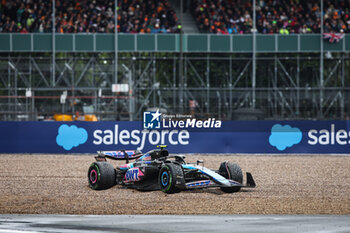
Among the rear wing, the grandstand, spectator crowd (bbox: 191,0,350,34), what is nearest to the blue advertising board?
the rear wing

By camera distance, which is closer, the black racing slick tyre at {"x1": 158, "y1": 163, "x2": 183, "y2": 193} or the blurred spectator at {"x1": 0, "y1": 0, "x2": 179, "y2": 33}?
the black racing slick tyre at {"x1": 158, "y1": 163, "x2": 183, "y2": 193}

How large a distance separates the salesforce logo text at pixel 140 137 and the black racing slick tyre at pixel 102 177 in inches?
372

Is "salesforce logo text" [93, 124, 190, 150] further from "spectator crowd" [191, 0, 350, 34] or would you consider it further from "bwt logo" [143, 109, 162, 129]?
"spectator crowd" [191, 0, 350, 34]

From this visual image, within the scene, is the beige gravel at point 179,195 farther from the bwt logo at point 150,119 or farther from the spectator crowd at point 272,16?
the spectator crowd at point 272,16

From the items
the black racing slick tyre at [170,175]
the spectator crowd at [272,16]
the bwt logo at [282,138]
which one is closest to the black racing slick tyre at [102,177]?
the black racing slick tyre at [170,175]

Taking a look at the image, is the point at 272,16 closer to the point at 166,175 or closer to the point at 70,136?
the point at 70,136

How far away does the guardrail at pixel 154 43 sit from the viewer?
4212 centimetres

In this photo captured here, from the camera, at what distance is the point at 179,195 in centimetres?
1363

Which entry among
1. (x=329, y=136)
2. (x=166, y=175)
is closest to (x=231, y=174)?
(x=166, y=175)

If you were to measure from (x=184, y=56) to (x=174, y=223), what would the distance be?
3419 centimetres

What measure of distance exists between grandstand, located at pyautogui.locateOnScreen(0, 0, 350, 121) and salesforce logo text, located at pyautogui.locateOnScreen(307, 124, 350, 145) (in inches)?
595

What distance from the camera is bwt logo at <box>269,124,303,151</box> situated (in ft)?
81.9

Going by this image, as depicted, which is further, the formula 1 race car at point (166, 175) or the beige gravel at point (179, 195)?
the formula 1 race car at point (166, 175)

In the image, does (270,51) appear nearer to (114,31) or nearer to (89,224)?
(114,31)
